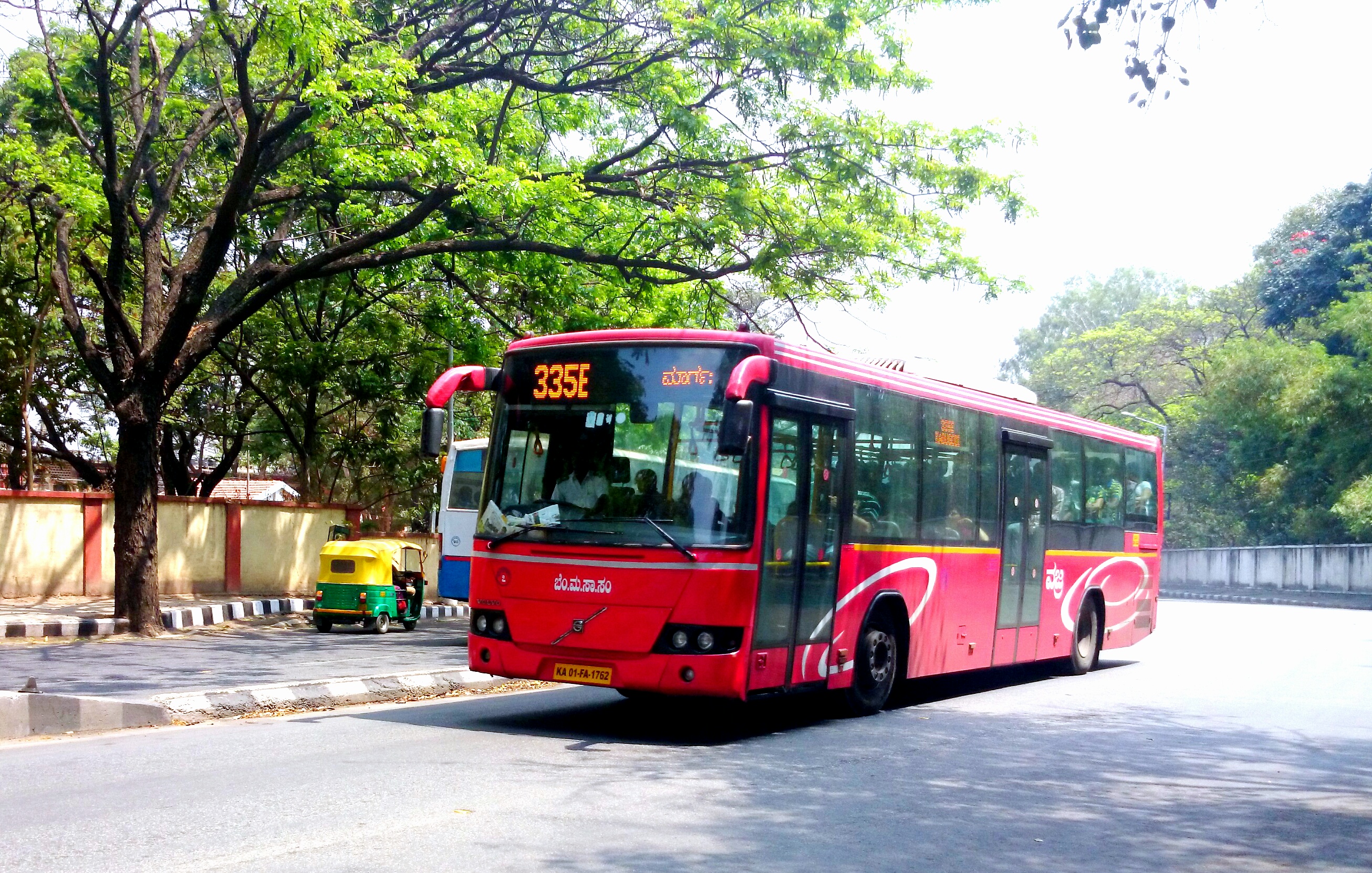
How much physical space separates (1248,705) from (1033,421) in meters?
3.38

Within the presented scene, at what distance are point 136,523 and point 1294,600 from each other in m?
35.8

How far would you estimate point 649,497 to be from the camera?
8789mm

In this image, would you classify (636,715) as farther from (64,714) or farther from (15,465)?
(15,465)

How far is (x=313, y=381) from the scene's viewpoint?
24203 millimetres

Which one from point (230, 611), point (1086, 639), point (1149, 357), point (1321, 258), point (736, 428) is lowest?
point (230, 611)

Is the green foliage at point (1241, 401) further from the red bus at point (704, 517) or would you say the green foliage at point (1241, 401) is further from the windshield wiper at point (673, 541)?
the windshield wiper at point (673, 541)

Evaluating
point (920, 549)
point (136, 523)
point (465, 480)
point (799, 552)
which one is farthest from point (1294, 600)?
point (799, 552)

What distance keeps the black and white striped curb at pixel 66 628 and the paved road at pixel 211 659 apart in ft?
1.55

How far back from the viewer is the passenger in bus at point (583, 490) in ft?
29.4

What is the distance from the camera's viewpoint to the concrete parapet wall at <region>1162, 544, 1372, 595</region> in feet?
132

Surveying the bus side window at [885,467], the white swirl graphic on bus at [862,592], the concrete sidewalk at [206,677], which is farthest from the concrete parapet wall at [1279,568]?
the bus side window at [885,467]

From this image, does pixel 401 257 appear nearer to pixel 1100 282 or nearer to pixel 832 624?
pixel 832 624

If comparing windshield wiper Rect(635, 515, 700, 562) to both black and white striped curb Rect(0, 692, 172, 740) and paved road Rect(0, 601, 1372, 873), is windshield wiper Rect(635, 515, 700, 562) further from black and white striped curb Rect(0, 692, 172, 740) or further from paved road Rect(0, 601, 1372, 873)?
black and white striped curb Rect(0, 692, 172, 740)

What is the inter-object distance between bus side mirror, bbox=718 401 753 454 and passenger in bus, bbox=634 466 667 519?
800 millimetres
